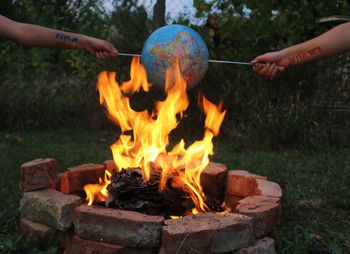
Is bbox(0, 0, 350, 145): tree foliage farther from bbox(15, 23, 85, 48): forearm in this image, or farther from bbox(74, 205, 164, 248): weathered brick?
bbox(74, 205, 164, 248): weathered brick

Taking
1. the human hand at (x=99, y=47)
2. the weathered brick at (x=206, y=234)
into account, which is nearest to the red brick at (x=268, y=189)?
the weathered brick at (x=206, y=234)

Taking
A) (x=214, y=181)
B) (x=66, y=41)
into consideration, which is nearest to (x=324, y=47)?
(x=214, y=181)

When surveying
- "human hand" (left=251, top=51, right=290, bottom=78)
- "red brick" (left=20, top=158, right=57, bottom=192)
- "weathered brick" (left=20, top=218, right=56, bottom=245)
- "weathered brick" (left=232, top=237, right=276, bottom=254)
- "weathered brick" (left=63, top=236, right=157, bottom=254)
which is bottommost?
"weathered brick" (left=20, top=218, right=56, bottom=245)

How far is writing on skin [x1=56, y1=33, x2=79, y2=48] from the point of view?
3.50m

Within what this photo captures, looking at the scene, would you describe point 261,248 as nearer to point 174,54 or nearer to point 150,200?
point 150,200

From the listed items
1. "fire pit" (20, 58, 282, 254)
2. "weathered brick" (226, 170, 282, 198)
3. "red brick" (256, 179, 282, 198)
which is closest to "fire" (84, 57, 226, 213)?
"fire pit" (20, 58, 282, 254)

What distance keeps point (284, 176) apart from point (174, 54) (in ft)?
7.34

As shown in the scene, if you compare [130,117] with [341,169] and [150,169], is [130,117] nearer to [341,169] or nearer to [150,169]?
[150,169]

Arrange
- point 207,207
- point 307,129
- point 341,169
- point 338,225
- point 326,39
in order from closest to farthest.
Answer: point 326,39
point 207,207
point 338,225
point 341,169
point 307,129

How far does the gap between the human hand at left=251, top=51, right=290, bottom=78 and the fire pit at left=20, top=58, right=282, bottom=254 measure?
1.96 ft

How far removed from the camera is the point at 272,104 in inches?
292

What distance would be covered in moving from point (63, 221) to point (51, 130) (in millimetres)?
5169

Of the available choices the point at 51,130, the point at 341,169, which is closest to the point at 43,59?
the point at 51,130

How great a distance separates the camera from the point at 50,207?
3.33 meters
